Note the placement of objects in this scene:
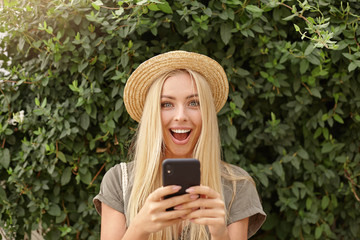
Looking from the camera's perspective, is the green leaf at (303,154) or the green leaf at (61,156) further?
the green leaf at (303,154)

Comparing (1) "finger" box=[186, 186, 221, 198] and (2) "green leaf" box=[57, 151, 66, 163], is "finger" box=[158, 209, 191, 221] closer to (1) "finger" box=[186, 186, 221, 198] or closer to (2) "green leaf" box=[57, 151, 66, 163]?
(1) "finger" box=[186, 186, 221, 198]

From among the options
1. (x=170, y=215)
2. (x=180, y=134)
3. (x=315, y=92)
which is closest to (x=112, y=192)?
(x=180, y=134)

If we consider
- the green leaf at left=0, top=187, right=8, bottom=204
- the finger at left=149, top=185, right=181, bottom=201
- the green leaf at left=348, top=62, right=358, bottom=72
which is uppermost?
the finger at left=149, top=185, right=181, bottom=201

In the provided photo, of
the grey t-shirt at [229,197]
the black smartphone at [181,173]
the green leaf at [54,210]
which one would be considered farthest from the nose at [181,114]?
the green leaf at [54,210]

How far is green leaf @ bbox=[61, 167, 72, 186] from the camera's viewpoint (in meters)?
2.63

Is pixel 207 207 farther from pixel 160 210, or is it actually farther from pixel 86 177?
pixel 86 177

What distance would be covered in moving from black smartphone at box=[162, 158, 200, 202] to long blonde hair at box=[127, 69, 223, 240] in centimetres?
33

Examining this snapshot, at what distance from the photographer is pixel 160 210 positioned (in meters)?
1.67

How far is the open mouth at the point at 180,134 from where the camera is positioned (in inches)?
79.3

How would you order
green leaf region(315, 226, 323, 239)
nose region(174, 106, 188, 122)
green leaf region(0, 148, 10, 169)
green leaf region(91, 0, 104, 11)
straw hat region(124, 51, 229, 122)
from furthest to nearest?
1. green leaf region(315, 226, 323, 239)
2. green leaf region(0, 148, 10, 169)
3. green leaf region(91, 0, 104, 11)
4. straw hat region(124, 51, 229, 122)
5. nose region(174, 106, 188, 122)

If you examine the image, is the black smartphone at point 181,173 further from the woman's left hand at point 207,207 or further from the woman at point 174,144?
the woman at point 174,144

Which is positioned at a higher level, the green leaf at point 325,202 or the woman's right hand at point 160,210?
the woman's right hand at point 160,210

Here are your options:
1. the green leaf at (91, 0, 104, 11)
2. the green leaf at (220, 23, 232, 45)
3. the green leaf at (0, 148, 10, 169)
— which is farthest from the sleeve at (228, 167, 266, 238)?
the green leaf at (0, 148, 10, 169)

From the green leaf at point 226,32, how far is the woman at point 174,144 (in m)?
0.41
